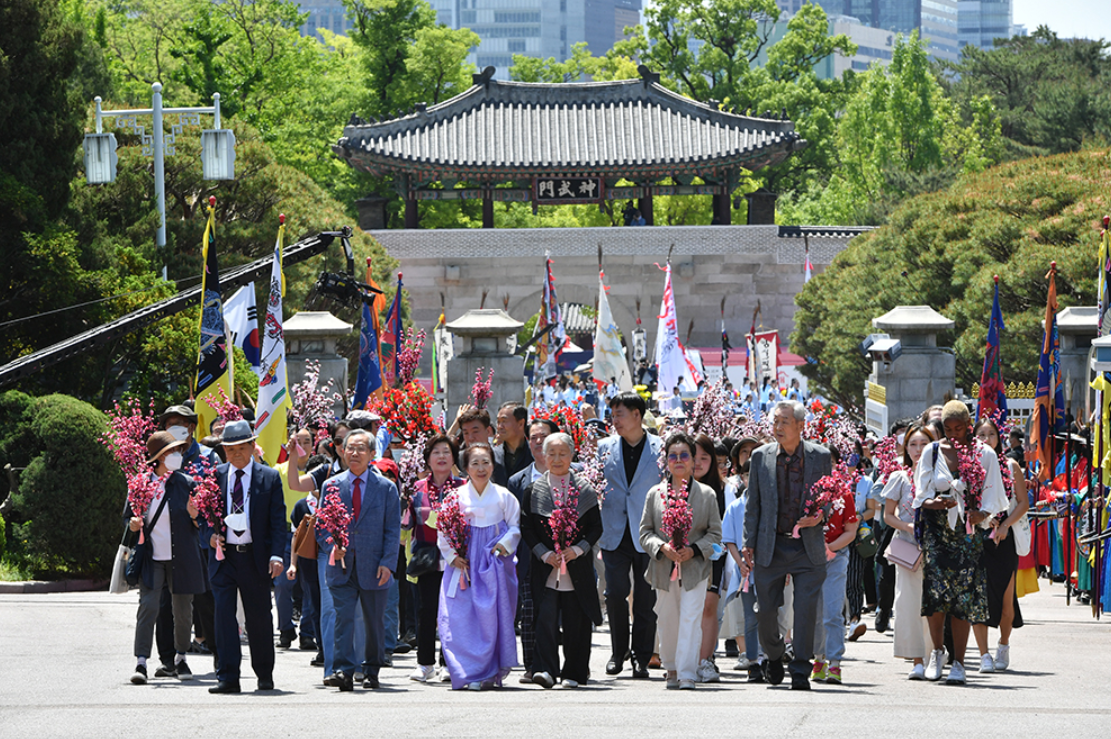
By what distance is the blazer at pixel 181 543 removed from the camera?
8539 mm

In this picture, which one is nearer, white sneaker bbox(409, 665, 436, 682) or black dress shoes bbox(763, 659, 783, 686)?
black dress shoes bbox(763, 659, 783, 686)

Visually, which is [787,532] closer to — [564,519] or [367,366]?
[564,519]

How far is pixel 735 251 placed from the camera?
41000mm

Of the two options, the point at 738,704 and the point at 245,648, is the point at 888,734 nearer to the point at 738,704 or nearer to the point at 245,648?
the point at 738,704

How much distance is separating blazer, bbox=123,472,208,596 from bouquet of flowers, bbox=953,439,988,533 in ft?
14.3

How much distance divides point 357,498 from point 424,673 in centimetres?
116

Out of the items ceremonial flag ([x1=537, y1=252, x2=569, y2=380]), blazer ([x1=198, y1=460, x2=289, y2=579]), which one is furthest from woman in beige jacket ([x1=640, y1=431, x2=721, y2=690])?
ceremonial flag ([x1=537, y1=252, x2=569, y2=380])

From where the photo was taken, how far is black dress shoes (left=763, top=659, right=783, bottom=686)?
27.3ft

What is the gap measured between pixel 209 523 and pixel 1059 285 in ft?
50.1

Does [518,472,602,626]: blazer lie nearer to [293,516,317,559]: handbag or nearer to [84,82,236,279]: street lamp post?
[293,516,317,559]: handbag

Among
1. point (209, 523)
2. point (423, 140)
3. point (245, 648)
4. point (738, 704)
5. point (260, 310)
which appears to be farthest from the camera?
point (423, 140)

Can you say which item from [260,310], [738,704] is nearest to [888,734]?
[738,704]

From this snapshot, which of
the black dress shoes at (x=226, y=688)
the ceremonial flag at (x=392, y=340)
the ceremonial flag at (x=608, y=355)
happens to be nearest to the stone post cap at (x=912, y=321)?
the ceremonial flag at (x=608, y=355)

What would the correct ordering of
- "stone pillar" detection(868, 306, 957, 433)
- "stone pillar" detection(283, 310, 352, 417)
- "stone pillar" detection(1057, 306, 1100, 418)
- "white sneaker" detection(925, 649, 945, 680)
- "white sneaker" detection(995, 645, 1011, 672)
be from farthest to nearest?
"stone pillar" detection(283, 310, 352, 417), "stone pillar" detection(868, 306, 957, 433), "stone pillar" detection(1057, 306, 1100, 418), "white sneaker" detection(995, 645, 1011, 672), "white sneaker" detection(925, 649, 945, 680)
